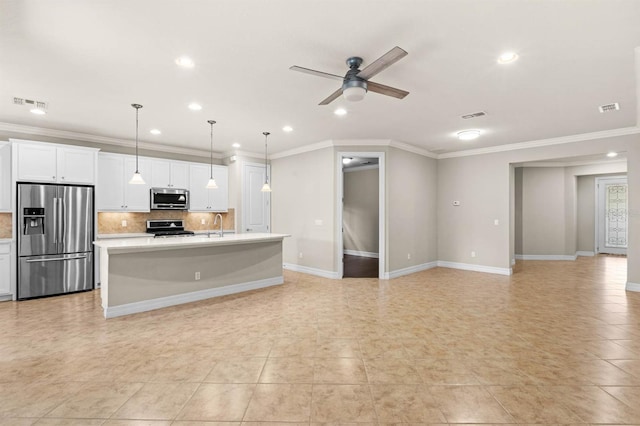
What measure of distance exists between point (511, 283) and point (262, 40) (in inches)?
233

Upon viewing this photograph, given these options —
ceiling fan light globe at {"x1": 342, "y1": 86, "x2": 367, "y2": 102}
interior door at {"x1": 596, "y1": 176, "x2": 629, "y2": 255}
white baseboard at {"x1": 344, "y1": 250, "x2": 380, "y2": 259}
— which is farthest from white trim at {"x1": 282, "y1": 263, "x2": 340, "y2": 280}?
interior door at {"x1": 596, "y1": 176, "x2": 629, "y2": 255}

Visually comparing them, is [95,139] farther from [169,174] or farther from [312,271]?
[312,271]

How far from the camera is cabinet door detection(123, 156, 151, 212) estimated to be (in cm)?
605

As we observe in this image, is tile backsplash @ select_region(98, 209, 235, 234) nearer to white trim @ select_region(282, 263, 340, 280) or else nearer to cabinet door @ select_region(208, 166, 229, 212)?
cabinet door @ select_region(208, 166, 229, 212)

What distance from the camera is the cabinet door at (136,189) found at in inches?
238

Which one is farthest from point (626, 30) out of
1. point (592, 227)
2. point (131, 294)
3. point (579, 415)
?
point (592, 227)

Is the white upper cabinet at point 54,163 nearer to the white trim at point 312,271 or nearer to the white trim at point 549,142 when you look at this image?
the white trim at point 312,271

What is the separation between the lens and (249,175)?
743 centimetres

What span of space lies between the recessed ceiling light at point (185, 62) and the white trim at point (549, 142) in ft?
20.2

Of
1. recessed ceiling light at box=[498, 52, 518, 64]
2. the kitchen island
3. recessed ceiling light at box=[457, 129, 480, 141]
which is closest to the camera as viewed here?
recessed ceiling light at box=[498, 52, 518, 64]

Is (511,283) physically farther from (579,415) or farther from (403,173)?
(579,415)

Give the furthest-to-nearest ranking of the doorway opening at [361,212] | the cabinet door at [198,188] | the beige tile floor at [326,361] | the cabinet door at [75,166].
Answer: the doorway opening at [361,212] → the cabinet door at [198,188] → the cabinet door at [75,166] → the beige tile floor at [326,361]

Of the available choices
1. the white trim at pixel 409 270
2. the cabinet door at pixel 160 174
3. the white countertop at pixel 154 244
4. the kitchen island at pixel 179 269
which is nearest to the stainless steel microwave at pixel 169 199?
the cabinet door at pixel 160 174

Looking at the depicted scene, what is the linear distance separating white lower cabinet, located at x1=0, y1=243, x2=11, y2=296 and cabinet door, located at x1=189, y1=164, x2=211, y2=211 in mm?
2912
